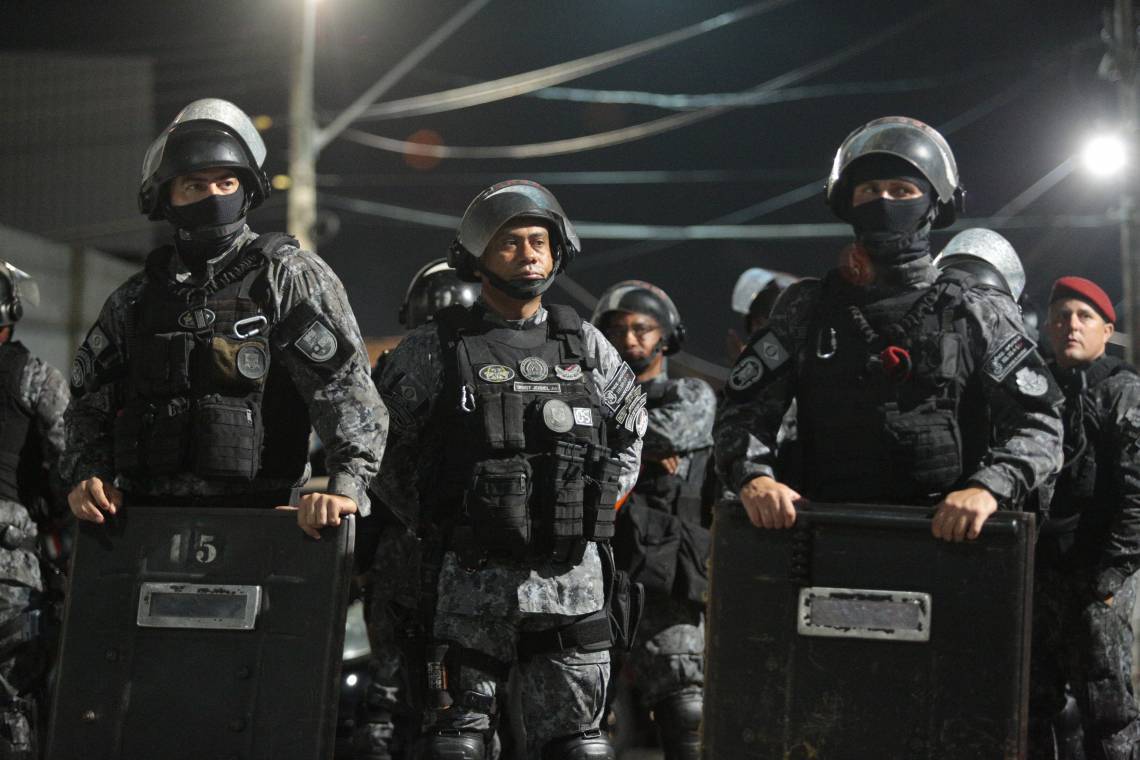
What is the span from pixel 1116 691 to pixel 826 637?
2.32 m

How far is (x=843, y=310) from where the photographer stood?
477cm

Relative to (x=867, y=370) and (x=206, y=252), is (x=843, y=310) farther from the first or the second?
(x=206, y=252)

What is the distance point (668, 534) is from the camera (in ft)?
21.4

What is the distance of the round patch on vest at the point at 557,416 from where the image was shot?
4.80 metres

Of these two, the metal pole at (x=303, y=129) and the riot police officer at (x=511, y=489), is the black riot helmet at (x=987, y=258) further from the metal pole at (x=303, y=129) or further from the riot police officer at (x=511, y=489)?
the metal pole at (x=303, y=129)

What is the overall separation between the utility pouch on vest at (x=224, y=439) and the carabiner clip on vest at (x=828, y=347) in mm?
1965

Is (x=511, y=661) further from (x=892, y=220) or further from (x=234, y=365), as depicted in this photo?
(x=892, y=220)

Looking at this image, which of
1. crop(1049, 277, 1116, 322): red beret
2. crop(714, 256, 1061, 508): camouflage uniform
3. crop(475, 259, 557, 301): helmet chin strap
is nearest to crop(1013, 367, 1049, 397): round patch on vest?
crop(714, 256, 1061, 508): camouflage uniform

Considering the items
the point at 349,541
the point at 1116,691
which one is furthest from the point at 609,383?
the point at 1116,691

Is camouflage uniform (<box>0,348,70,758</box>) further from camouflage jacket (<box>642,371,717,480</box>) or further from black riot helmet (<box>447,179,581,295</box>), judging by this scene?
camouflage jacket (<box>642,371,717,480</box>)

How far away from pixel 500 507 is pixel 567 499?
0.24 metres

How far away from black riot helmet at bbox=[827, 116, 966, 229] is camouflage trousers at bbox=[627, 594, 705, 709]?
232 cm

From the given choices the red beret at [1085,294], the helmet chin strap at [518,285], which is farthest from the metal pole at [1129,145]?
the helmet chin strap at [518,285]

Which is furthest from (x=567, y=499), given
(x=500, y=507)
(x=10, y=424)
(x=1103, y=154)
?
(x=1103, y=154)
